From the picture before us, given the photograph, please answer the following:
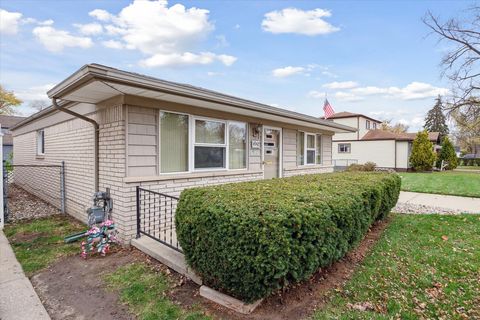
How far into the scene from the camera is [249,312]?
8.46ft

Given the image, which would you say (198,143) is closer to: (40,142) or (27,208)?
(27,208)

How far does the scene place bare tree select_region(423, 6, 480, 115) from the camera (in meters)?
13.8

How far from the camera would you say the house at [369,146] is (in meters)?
22.3

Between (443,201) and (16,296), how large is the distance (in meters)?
10.8

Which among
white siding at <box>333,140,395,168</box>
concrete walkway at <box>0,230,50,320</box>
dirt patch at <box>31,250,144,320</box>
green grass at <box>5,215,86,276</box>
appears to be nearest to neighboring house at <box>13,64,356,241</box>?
green grass at <box>5,215,86,276</box>

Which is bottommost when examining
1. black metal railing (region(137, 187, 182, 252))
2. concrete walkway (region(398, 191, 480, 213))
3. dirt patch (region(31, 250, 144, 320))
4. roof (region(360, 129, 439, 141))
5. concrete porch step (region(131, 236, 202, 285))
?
dirt patch (region(31, 250, 144, 320))

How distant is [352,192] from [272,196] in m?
1.43

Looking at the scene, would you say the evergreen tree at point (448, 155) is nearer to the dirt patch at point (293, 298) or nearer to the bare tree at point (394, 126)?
the bare tree at point (394, 126)

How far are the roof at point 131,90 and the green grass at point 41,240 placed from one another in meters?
2.55

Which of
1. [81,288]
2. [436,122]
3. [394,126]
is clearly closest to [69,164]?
[81,288]

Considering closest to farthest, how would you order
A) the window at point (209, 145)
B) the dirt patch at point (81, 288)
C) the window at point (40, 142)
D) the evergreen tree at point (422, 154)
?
1. the dirt patch at point (81, 288)
2. the window at point (209, 145)
3. the window at point (40, 142)
4. the evergreen tree at point (422, 154)

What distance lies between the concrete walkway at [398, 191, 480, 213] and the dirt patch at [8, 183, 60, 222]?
1057cm

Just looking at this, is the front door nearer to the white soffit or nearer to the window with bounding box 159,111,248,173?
the window with bounding box 159,111,248,173

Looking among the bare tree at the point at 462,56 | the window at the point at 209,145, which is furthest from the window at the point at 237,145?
the bare tree at the point at 462,56
